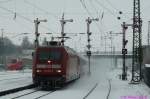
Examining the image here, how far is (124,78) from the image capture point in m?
58.5

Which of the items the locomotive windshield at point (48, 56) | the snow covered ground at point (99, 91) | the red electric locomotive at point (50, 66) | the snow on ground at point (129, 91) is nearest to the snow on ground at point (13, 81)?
the snow covered ground at point (99, 91)

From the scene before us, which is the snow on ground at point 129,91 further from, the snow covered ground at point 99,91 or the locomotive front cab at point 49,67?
the locomotive front cab at point 49,67

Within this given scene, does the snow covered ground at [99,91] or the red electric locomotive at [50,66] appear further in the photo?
the red electric locomotive at [50,66]

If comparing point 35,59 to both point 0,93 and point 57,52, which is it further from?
point 0,93

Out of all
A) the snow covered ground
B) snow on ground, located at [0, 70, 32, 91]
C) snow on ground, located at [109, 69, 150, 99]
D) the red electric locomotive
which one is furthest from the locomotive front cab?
snow on ground, located at [109, 69, 150, 99]

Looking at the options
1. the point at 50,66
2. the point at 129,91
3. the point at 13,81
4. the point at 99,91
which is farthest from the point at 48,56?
the point at 13,81

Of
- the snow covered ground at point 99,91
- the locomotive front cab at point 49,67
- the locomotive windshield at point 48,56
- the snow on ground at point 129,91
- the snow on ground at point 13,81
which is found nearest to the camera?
the snow covered ground at point 99,91

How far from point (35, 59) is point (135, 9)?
14769 mm

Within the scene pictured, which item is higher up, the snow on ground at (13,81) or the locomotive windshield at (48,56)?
the locomotive windshield at (48,56)

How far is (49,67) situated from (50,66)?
0.11m

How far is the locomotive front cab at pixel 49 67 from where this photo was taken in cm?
3428

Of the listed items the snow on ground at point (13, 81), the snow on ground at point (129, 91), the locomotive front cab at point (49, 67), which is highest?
the locomotive front cab at point (49, 67)

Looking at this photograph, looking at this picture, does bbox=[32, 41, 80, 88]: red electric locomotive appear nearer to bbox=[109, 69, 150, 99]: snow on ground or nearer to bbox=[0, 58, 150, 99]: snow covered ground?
bbox=[0, 58, 150, 99]: snow covered ground

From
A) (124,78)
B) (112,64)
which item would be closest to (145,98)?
(124,78)
